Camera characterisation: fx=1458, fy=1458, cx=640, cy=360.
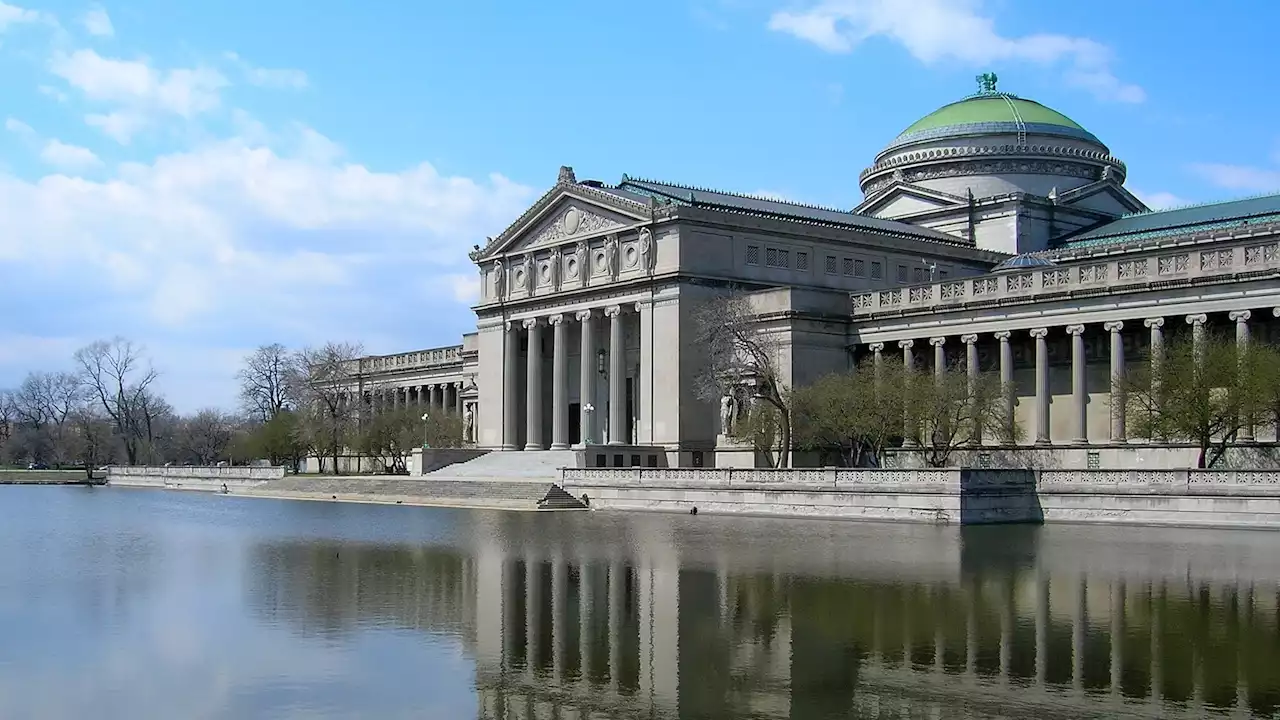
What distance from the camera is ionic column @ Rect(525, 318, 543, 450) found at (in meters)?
104

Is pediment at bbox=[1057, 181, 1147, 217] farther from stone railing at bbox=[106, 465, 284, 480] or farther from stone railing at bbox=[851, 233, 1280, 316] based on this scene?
stone railing at bbox=[106, 465, 284, 480]

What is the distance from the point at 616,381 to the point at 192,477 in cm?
4396

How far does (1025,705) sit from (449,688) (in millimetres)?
7819

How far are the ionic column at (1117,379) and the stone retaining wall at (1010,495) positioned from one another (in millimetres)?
→ 16574

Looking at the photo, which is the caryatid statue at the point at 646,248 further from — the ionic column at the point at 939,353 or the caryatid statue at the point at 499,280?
the ionic column at the point at 939,353

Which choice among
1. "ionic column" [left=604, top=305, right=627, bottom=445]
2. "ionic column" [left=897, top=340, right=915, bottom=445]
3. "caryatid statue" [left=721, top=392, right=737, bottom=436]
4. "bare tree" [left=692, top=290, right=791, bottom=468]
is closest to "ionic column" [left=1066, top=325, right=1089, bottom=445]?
"ionic column" [left=897, top=340, right=915, bottom=445]

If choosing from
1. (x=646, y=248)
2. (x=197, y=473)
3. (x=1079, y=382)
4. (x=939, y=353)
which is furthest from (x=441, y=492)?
(x=197, y=473)

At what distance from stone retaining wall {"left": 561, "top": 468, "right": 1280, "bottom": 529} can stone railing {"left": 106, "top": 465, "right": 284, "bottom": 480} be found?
57191 millimetres

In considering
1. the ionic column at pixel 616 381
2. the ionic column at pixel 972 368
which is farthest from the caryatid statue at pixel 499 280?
the ionic column at pixel 972 368

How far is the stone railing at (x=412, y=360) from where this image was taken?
132 meters

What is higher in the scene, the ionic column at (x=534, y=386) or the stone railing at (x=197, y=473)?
the ionic column at (x=534, y=386)

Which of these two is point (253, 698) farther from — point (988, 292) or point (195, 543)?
point (988, 292)

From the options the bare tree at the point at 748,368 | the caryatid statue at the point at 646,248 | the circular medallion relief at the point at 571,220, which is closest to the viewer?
the bare tree at the point at 748,368

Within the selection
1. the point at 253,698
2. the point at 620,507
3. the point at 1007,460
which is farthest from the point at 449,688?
the point at 1007,460
